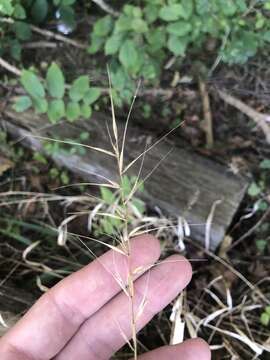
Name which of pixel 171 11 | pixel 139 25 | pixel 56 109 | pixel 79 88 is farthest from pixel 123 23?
pixel 56 109

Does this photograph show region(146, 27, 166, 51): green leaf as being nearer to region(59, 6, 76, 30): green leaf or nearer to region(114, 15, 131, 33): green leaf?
region(114, 15, 131, 33): green leaf

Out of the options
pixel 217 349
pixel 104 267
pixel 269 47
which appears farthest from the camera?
pixel 269 47

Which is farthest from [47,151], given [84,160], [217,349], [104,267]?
[217,349]

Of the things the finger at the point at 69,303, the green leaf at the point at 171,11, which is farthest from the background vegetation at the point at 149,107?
the finger at the point at 69,303

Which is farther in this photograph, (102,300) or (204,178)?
(204,178)

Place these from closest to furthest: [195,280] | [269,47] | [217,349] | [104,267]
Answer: [104,267] → [217,349] → [195,280] → [269,47]

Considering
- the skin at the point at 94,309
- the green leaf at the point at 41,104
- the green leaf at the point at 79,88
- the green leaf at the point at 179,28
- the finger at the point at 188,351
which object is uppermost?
the green leaf at the point at 179,28

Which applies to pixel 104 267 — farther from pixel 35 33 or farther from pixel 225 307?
pixel 35 33

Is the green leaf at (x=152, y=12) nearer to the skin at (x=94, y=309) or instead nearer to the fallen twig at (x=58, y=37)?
the fallen twig at (x=58, y=37)

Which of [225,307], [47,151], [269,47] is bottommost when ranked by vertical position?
[225,307]
